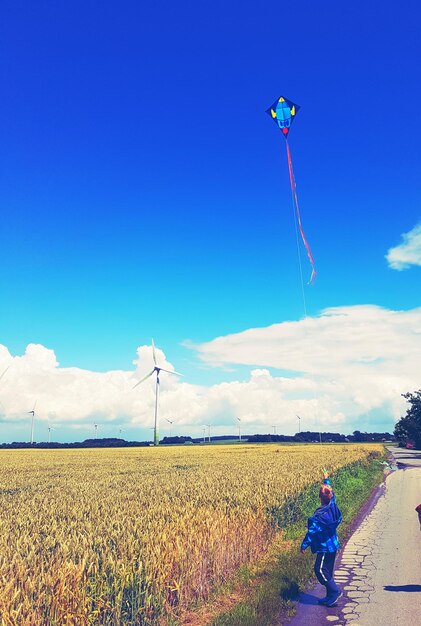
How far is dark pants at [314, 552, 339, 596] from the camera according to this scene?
323 inches

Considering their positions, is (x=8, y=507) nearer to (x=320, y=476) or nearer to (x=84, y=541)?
(x=84, y=541)

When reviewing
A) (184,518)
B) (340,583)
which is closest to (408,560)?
(340,583)

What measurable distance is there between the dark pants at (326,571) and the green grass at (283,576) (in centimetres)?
67

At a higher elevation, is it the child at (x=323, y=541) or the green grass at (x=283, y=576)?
the child at (x=323, y=541)

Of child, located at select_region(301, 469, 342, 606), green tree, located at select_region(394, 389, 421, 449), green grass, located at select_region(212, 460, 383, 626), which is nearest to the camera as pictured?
green grass, located at select_region(212, 460, 383, 626)

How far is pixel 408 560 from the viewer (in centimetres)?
1083

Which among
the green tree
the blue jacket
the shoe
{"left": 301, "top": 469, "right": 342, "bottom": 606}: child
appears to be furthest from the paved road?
the green tree

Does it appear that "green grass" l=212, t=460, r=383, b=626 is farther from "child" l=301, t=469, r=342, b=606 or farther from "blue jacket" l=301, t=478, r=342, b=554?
"blue jacket" l=301, t=478, r=342, b=554

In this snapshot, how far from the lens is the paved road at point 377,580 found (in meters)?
7.51

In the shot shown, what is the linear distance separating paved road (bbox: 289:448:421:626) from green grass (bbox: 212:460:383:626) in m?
0.30

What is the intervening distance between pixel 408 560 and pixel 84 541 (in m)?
7.40

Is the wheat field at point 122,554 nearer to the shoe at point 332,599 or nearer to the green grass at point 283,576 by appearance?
the green grass at point 283,576

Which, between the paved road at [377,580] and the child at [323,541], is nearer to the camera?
the paved road at [377,580]

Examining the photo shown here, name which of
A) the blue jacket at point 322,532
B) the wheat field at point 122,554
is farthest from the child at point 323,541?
the wheat field at point 122,554
